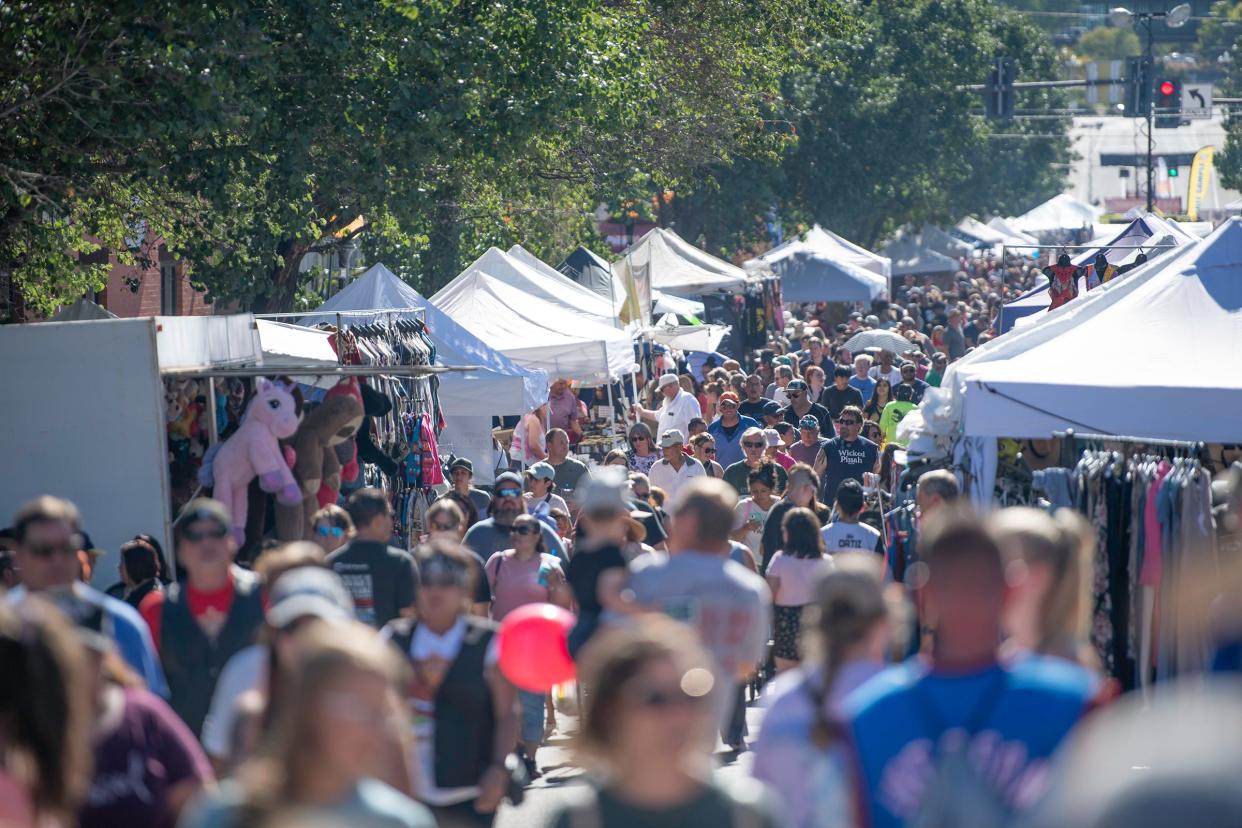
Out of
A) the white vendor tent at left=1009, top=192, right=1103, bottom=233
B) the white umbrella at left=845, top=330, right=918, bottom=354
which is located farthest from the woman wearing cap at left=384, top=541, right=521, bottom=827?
the white vendor tent at left=1009, top=192, right=1103, bottom=233

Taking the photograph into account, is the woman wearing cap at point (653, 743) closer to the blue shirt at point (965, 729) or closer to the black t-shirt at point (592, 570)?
the blue shirt at point (965, 729)

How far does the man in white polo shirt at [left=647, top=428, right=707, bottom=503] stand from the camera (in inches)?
516

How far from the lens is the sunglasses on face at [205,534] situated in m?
6.41

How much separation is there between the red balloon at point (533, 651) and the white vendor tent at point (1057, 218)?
6367cm

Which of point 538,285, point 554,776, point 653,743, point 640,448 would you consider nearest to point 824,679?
point 653,743

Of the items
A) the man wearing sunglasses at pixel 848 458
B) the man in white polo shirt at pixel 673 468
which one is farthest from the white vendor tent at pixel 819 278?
the man in white polo shirt at pixel 673 468

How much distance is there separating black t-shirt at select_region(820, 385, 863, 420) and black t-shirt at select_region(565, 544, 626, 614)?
1133 cm

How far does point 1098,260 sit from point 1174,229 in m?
3.95

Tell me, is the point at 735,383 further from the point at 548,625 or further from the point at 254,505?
the point at 548,625

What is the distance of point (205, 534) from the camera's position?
641cm

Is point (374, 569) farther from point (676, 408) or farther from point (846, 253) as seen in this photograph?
point (846, 253)

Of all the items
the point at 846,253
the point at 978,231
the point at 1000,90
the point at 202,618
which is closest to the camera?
the point at 202,618

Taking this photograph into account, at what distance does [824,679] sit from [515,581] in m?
4.90

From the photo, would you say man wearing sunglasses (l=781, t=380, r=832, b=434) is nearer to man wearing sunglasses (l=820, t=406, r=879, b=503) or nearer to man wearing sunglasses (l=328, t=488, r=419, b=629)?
man wearing sunglasses (l=820, t=406, r=879, b=503)
